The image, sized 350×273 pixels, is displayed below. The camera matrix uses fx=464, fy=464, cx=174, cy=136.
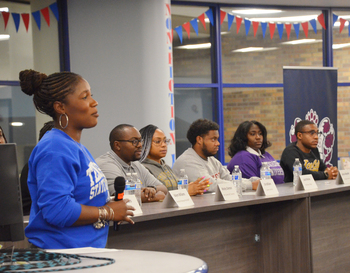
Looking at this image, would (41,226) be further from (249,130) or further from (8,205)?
(249,130)

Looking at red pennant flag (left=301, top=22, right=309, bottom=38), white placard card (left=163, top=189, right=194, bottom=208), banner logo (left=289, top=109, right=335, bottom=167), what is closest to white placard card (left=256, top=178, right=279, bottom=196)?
white placard card (left=163, top=189, right=194, bottom=208)

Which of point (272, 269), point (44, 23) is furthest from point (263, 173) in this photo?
point (44, 23)

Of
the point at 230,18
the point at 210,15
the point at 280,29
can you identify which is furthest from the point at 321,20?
the point at 210,15

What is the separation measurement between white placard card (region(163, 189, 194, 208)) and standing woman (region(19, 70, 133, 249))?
0.96m

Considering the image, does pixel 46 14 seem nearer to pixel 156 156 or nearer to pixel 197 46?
pixel 197 46

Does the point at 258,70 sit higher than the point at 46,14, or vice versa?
the point at 46,14

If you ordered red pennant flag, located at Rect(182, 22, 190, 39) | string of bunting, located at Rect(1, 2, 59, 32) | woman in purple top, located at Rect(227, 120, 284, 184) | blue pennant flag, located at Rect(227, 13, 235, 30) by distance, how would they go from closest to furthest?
1. woman in purple top, located at Rect(227, 120, 284, 184)
2. string of bunting, located at Rect(1, 2, 59, 32)
3. red pennant flag, located at Rect(182, 22, 190, 39)
4. blue pennant flag, located at Rect(227, 13, 235, 30)

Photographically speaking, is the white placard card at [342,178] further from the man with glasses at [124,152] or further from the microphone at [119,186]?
the microphone at [119,186]

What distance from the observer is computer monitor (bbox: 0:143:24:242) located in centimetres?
110

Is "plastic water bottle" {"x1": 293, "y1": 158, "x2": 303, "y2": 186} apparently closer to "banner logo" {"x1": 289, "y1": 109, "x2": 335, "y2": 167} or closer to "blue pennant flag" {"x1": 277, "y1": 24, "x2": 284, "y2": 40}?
"banner logo" {"x1": 289, "y1": 109, "x2": 335, "y2": 167}

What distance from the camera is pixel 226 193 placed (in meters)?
2.73

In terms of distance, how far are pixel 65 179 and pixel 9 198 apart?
0.22 metres

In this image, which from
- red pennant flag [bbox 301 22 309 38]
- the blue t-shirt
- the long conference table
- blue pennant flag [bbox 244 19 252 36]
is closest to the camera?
the blue t-shirt

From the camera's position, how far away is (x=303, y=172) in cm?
400
